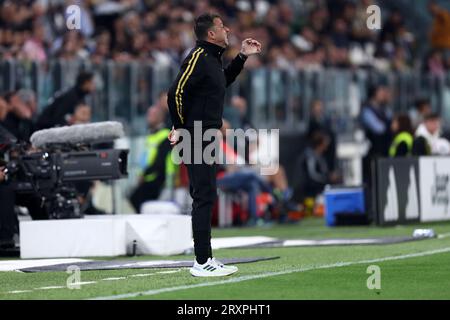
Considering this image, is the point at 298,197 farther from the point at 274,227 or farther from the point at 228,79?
the point at 228,79

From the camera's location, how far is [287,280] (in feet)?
39.0

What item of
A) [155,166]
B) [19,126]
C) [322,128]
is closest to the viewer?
[19,126]

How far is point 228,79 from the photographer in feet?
42.1

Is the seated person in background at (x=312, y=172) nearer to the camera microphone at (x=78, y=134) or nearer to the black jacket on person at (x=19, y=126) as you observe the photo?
the black jacket on person at (x=19, y=126)

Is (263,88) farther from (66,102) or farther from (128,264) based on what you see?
(128,264)

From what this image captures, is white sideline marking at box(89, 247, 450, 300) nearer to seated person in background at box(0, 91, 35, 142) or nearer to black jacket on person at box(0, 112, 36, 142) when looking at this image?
black jacket on person at box(0, 112, 36, 142)

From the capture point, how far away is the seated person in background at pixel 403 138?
22.8 metres

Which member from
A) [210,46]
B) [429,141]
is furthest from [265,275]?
[429,141]

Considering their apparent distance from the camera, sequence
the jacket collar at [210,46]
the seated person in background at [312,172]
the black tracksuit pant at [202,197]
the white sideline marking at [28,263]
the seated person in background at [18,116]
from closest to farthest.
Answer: the black tracksuit pant at [202,197] → the jacket collar at [210,46] → the white sideline marking at [28,263] → the seated person in background at [18,116] → the seated person in background at [312,172]

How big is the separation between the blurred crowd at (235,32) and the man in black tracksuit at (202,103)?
9.38 m

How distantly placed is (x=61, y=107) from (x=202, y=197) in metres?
8.48

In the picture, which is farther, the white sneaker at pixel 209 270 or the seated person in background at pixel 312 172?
the seated person in background at pixel 312 172

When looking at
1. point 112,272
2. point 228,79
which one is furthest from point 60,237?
point 228,79
